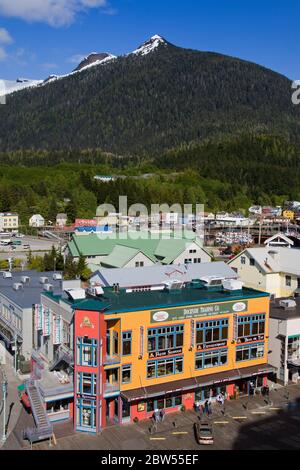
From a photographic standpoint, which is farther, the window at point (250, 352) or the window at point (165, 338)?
the window at point (250, 352)

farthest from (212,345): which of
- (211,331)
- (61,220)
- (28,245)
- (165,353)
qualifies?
(61,220)

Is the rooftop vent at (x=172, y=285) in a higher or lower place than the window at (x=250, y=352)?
higher

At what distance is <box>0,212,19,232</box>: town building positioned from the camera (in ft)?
356

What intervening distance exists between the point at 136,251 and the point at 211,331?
2350 centimetres

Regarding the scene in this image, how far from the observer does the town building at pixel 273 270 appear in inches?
1540

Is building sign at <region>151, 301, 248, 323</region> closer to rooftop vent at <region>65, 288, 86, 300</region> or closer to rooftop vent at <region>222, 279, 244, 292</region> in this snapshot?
rooftop vent at <region>222, 279, 244, 292</region>

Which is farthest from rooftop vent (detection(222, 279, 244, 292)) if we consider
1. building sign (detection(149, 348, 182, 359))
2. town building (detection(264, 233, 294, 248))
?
town building (detection(264, 233, 294, 248))

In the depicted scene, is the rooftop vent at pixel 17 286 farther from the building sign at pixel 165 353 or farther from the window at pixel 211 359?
the window at pixel 211 359

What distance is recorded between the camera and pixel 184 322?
24.7 m

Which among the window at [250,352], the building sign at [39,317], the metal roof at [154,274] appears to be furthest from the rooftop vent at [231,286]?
the building sign at [39,317]

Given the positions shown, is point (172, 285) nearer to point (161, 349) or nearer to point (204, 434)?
point (161, 349)

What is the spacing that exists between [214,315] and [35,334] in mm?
10042

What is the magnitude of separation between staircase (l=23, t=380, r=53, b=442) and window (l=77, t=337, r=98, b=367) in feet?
8.48

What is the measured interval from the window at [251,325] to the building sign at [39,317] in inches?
398
